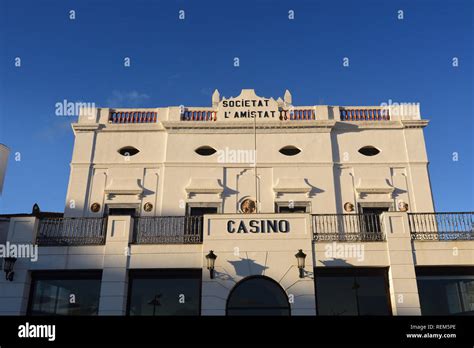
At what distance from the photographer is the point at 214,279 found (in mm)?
14141

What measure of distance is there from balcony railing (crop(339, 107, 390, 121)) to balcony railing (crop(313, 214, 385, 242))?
543 centimetres

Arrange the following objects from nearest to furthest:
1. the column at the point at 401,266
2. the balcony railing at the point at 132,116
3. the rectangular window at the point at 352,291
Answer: the column at the point at 401,266
the rectangular window at the point at 352,291
the balcony railing at the point at 132,116

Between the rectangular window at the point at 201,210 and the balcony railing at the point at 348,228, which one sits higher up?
the rectangular window at the point at 201,210

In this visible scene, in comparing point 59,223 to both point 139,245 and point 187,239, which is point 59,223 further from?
point 187,239

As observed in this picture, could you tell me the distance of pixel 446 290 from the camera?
14648mm

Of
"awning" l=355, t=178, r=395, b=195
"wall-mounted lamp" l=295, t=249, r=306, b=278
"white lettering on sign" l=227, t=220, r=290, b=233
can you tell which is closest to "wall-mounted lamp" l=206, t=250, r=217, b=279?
"white lettering on sign" l=227, t=220, r=290, b=233

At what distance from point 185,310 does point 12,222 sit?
6306 mm

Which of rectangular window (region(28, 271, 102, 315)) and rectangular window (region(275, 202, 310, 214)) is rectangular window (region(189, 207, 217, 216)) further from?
rectangular window (region(28, 271, 102, 315))

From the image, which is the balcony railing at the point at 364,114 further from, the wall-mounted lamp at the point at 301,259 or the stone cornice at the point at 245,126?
the wall-mounted lamp at the point at 301,259

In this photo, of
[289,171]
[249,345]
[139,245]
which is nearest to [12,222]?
[139,245]

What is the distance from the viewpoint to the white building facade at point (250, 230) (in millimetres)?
14195

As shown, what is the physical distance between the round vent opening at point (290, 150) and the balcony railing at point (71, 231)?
7.94m

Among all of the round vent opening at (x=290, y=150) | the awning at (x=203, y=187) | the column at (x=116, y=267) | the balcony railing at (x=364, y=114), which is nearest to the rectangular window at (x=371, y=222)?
the round vent opening at (x=290, y=150)

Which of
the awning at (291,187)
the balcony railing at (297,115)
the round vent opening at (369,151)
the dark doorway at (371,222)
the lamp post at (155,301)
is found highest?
the balcony railing at (297,115)
